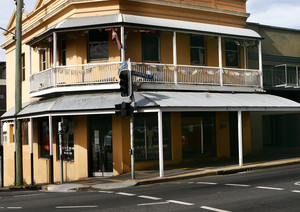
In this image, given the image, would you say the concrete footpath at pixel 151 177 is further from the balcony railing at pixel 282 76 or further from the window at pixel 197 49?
the balcony railing at pixel 282 76

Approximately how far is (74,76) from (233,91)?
754 cm

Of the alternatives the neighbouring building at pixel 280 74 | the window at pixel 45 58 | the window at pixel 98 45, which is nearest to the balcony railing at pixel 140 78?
the window at pixel 98 45

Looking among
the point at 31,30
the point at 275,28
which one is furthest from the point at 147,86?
the point at 275,28

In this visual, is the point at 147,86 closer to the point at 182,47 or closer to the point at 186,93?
the point at 186,93

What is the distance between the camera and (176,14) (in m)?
19.1

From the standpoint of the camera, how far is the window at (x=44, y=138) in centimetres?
1987

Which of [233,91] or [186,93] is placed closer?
[186,93]

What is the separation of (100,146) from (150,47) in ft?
16.6

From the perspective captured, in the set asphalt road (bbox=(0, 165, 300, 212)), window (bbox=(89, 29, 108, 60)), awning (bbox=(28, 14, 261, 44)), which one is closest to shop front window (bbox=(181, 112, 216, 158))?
awning (bbox=(28, 14, 261, 44))

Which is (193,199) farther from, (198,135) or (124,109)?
(198,135)

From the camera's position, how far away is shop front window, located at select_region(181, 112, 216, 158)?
19.0 m

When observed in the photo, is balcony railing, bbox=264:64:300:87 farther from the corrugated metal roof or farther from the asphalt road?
the asphalt road

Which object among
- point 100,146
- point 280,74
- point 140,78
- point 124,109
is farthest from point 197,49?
point 124,109

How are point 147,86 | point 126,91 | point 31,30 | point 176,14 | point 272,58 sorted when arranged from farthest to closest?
point 272,58 → point 31,30 → point 176,14 → point 147,86 → point 126,91
